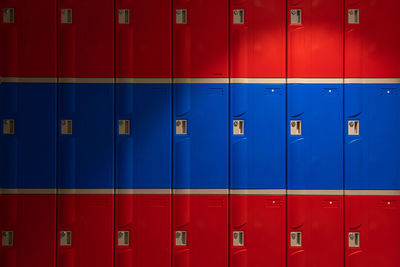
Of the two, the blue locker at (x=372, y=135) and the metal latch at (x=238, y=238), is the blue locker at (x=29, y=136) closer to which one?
the metal latch at (x=238, y=238)

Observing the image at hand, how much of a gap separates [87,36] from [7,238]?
2.14 metres

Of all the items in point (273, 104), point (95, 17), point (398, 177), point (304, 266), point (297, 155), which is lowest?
point (304, 266)

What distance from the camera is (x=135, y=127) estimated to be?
9.34ft

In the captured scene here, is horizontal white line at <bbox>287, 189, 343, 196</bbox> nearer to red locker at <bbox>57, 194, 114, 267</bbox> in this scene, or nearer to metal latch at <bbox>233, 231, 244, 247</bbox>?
metal latch at <bbox>233, 231, 244, 247</bbox>

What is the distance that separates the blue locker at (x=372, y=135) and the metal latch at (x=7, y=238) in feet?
11.0

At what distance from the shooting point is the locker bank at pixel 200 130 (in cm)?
282

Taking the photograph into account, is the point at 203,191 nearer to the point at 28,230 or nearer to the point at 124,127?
the point at 124,127

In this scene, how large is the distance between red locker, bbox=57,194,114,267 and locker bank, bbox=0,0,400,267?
14 millimetres

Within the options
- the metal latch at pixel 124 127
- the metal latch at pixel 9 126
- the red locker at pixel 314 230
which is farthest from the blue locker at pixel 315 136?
the metal latch at pixel 9 126

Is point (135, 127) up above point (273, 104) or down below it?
below

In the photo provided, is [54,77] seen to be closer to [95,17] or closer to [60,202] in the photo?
[95,17]

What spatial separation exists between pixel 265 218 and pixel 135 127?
1.57 m

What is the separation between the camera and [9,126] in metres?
2.84

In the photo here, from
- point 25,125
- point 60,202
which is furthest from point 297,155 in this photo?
point 25,125
